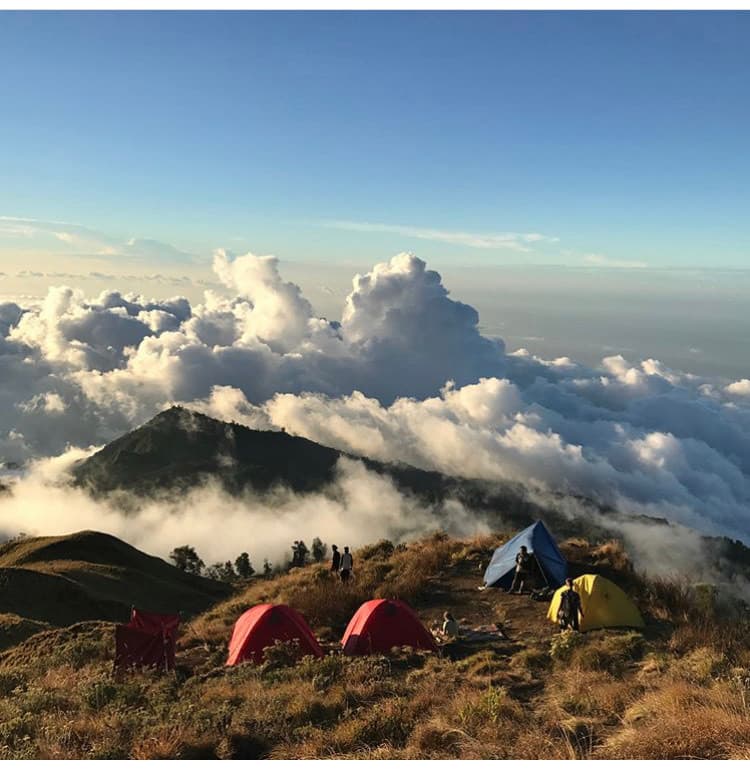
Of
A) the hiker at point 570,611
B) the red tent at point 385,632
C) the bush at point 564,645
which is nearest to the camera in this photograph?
the bush at point 564,645

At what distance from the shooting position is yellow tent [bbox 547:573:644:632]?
15.5 meters

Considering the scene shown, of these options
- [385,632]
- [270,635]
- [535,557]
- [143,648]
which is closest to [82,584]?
[143,648]

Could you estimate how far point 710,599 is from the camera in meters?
17.0

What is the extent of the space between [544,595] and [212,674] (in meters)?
10.8

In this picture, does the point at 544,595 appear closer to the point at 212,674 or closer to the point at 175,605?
the point at 212,674

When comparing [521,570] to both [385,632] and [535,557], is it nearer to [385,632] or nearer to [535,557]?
[535,557]

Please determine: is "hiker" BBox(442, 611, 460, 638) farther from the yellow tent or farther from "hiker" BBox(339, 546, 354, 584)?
"hiker" BBox(339, 546, 354, 584)

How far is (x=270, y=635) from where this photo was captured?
1463 centimetres

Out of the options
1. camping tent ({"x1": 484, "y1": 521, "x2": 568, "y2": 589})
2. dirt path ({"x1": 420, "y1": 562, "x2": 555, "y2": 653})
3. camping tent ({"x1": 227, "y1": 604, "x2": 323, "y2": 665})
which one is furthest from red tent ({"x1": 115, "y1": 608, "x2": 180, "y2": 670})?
camping tent ({"x1": 484, "y1": 521, "x2": 568, "y2": 589})

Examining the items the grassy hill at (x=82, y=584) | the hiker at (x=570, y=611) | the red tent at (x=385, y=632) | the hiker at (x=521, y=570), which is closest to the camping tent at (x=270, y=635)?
the red tent at (x=385, y=632)

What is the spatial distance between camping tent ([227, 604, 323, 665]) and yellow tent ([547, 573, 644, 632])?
7221 mm

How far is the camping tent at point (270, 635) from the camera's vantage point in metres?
14.5

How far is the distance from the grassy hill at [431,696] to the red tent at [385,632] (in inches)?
29.0

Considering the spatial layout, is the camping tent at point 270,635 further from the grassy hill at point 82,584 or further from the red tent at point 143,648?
the grassy hill at point 82,584
